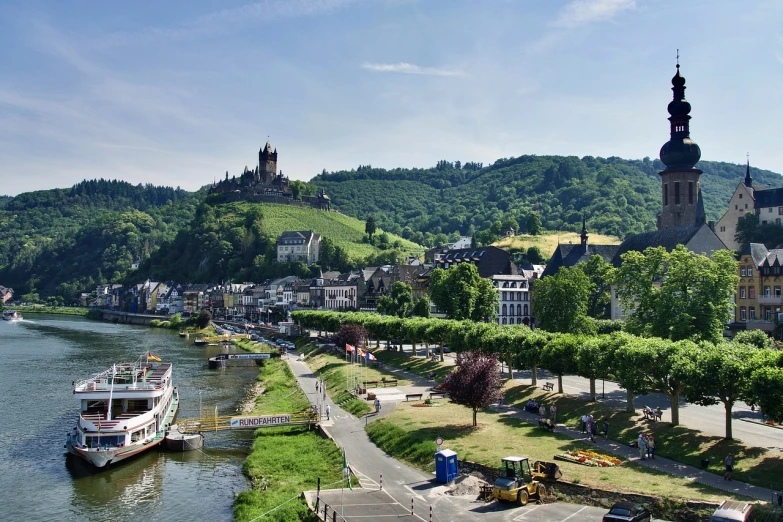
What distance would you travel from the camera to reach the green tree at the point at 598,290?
9506 centimetres

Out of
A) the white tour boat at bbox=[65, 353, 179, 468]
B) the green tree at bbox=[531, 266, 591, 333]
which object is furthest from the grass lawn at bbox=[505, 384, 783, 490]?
the white tour boat at bbox=[65, 353, 179, 468]

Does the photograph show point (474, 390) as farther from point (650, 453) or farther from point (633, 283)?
point (633, 283)

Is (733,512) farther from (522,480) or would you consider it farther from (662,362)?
(662,362)

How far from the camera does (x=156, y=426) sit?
46.6m

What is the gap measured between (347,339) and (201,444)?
3827cm

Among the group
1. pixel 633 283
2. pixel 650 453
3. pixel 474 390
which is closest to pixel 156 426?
pixel 474 390

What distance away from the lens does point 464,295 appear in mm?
85688

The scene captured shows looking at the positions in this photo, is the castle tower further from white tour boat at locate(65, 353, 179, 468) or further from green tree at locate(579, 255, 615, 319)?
white tour boat at locate(65, 353, 179, 468)

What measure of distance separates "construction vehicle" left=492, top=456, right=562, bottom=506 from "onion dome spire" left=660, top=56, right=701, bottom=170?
84899mm

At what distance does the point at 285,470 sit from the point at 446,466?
1034 cm

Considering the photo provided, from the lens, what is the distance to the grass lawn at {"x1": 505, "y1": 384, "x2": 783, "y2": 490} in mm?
31000

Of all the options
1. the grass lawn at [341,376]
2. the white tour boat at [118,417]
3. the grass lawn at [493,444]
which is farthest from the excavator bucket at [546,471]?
the white tour boat at [118,417]

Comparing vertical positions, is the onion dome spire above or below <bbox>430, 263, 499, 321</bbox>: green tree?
above

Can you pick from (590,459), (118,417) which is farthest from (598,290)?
(118,417)
